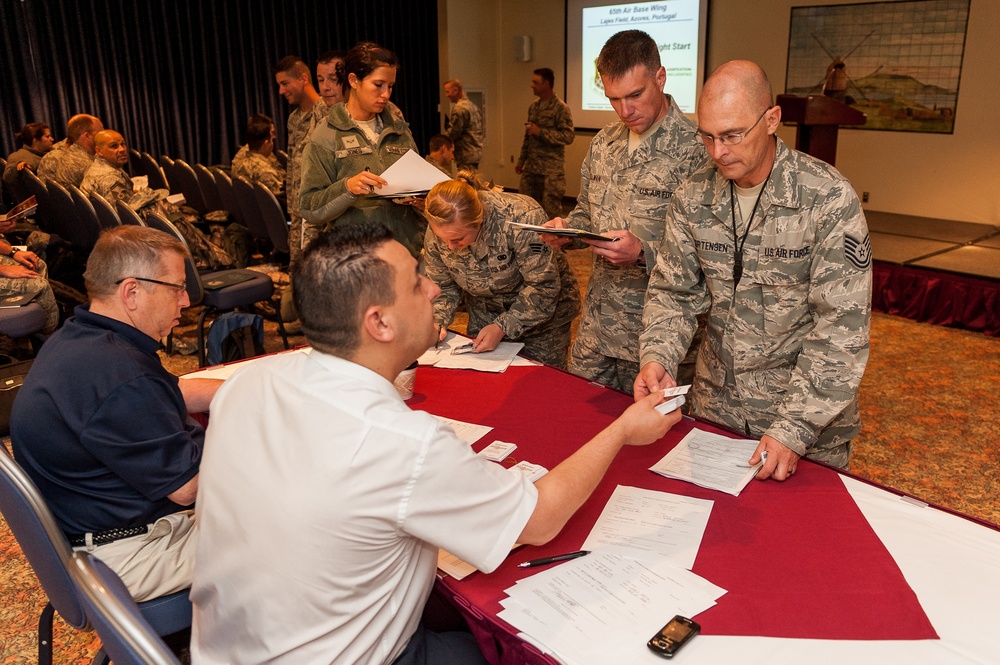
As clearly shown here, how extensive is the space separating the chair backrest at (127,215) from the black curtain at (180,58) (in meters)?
5.06

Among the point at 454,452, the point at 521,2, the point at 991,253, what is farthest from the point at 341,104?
the point at 521,2

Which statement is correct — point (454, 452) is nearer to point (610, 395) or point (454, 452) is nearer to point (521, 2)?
point (610, 395)

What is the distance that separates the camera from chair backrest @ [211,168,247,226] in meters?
5.96

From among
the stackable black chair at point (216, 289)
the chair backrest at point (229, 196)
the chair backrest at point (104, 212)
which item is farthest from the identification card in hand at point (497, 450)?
the chair backrest at point (229, 196)

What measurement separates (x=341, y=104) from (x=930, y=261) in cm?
436

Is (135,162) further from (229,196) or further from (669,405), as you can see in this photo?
(669,405)

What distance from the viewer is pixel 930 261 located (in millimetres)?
5562

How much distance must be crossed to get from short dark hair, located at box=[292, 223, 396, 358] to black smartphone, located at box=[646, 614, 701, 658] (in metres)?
0.66

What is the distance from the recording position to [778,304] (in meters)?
1.94

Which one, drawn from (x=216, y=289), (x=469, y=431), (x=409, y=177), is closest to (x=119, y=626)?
(x=469, y=431)

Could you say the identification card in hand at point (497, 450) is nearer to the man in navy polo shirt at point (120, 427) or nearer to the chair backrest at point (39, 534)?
the man in navy polo shirt at point (120, 427)

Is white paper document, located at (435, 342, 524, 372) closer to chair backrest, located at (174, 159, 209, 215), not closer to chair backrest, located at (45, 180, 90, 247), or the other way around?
chair backrest, located at (45, 180, 90, 247)

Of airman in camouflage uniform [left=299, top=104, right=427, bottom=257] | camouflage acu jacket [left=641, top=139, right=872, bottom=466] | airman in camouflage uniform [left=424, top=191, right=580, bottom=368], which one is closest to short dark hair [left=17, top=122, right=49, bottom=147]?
airman in camouflage uniform [left=299, top=104, right=427, bottom=257]

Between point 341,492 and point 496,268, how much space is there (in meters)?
1.71
